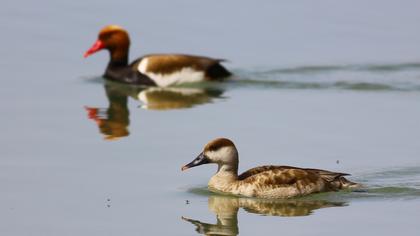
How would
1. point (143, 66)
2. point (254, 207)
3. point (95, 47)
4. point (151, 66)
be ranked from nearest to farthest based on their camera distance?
Result: point (254, 207) → point (151, 66) → point (143, 66) → point (95, 47)

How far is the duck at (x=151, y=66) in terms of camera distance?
2128 cm

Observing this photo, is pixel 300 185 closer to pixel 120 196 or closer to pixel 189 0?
pixel 120 196

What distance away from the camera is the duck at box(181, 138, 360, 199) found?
1411cm

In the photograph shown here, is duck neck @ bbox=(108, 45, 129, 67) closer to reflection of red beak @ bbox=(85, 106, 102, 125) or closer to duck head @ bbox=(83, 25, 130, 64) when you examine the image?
duck head @ bbox=(83, 25, 130, 64)

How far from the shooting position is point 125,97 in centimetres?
2067

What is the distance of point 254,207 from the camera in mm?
13844

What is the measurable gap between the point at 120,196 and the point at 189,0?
1176cm

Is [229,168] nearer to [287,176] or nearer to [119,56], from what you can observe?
[287,176]

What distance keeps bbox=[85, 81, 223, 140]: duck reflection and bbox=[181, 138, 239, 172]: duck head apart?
300 cm

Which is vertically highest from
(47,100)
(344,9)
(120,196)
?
(344,9)

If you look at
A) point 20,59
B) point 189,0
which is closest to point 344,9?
point 189,0

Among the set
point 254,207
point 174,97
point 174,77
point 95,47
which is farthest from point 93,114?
point 254,207

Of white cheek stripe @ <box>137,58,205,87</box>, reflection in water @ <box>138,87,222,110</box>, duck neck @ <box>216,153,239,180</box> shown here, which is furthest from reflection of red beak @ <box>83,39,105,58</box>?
duck neck @ <box>216,153,239,180</box>

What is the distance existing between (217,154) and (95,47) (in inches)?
310
